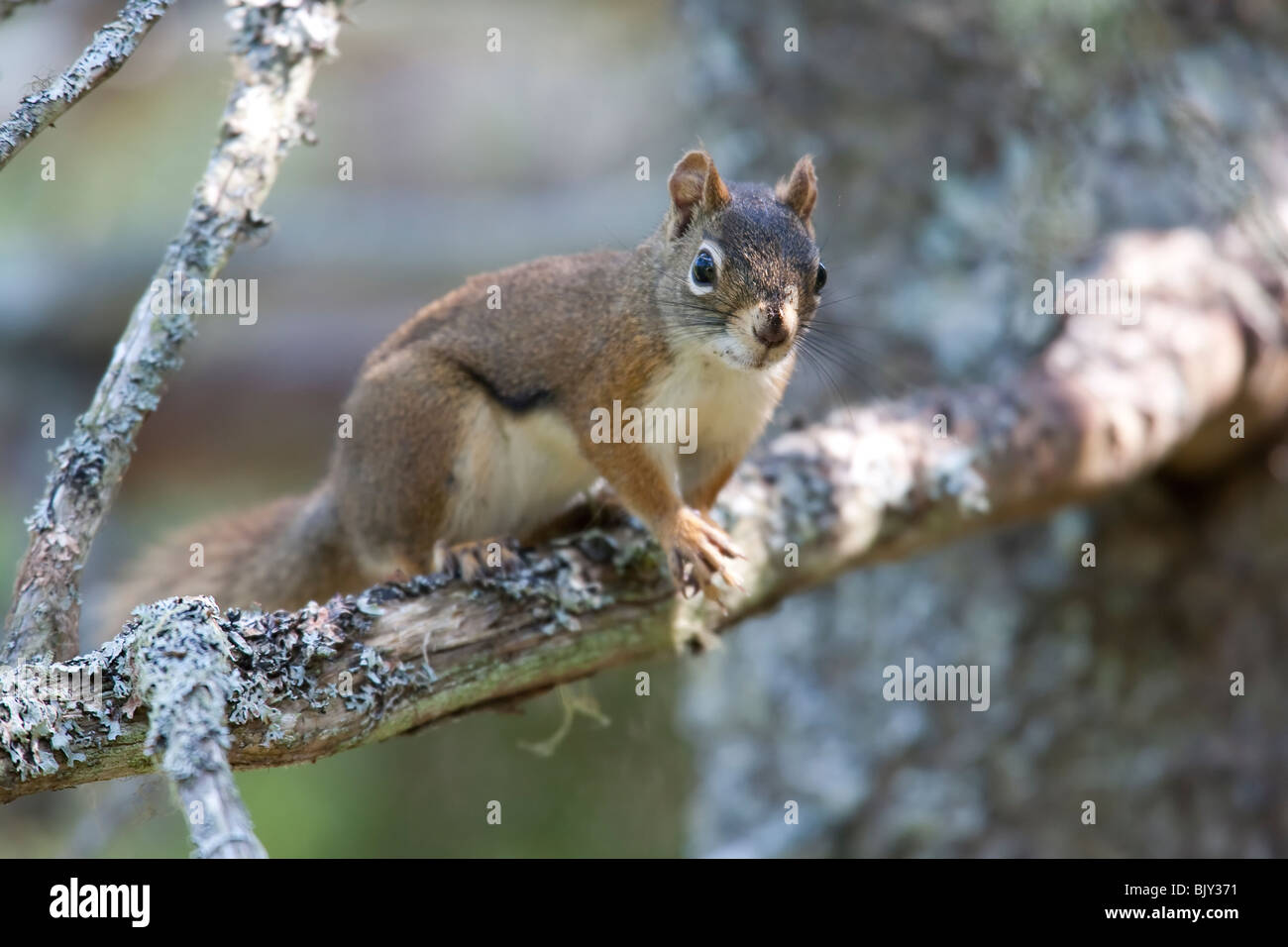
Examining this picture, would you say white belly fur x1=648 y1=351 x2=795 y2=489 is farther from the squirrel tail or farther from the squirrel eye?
the squirrel tail

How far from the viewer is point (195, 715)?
146 cm

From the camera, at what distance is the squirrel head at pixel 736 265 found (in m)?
2.28

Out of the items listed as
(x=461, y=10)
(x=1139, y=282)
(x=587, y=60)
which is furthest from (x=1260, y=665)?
(x=461, y=10)

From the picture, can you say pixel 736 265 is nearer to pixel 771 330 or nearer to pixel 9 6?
pixel 771 330

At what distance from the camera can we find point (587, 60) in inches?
274

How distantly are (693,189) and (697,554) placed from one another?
0.76 metres

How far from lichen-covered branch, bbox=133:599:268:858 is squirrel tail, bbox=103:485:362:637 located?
1.06m

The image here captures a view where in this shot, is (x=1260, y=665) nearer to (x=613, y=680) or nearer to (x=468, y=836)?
(x=613, y=680)

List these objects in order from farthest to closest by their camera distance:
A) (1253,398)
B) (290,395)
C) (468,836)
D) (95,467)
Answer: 1. (290,395)
2. (468,836)
3. (1253,398)
4. (95,467)

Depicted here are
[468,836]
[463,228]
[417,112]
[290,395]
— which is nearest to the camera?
[468,836]

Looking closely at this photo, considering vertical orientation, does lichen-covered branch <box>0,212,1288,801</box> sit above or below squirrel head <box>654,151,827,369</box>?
below

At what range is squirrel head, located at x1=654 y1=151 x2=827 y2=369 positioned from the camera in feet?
7.49

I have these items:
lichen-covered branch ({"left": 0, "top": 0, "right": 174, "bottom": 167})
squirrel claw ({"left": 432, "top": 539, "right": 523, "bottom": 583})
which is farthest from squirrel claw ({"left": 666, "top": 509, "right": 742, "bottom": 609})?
lichen-covered branch ({"left": 0, "top": 0, "right": 174, "bottom": 167})
